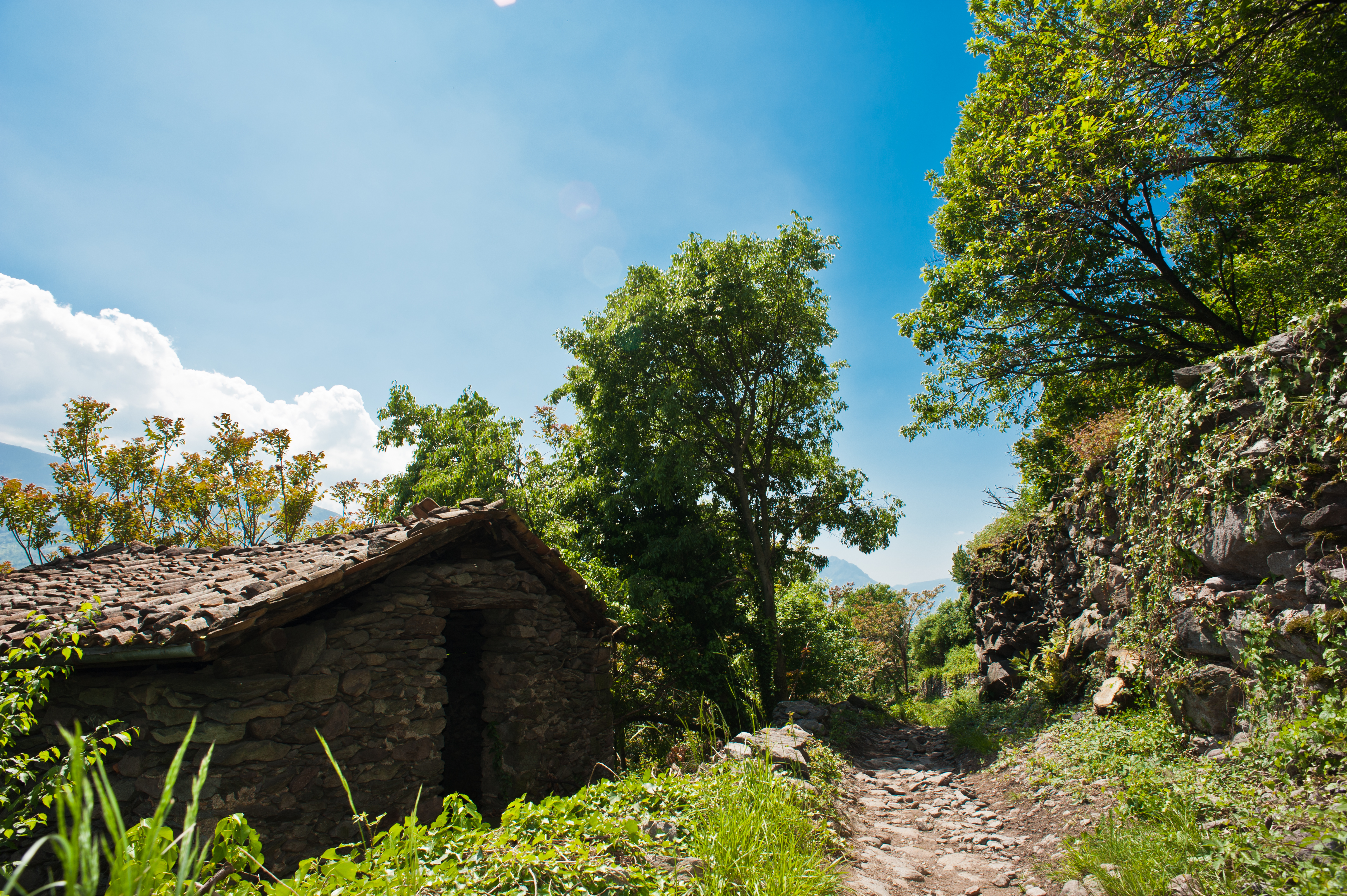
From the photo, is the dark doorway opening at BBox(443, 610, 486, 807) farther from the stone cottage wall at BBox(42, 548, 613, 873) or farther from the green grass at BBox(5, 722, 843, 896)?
the green grass at BBox(5, 722, 843, 896)

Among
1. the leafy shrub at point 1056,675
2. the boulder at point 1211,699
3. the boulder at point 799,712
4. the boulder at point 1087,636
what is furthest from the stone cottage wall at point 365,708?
the boulder at point 1087,636

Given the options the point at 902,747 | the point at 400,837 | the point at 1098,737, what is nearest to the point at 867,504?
the point at 902,747

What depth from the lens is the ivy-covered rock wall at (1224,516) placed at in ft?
13.2

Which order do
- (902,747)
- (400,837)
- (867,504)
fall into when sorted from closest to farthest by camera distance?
(400,837) → (902,747) → (867,504)

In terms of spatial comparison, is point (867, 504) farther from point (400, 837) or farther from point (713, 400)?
point (400, 837)

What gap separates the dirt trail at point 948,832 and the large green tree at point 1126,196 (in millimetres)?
6256

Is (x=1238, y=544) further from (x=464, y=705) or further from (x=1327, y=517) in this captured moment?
(x=464, y=705)

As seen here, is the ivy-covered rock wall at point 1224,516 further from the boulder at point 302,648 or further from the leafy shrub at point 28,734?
the leafy shrub at point 28,734

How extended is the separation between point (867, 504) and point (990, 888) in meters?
9.57

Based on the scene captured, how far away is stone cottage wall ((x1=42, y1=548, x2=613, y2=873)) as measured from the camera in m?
4.22

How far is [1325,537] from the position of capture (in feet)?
12.9

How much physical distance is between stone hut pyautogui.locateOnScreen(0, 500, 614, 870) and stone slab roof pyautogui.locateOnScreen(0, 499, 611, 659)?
0.08ft

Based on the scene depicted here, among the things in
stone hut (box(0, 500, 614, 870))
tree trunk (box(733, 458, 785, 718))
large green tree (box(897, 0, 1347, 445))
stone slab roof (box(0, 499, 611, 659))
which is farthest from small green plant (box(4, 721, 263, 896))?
tree trunk (box(733, 458, 785, 718))

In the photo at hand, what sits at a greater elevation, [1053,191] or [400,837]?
[1053,191]
